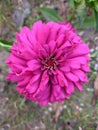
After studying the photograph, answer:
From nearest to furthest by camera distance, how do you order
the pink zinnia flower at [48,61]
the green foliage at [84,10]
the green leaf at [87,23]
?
1. the pink zinnia flower at [48,61]
2. the green foliage at [84,10]
3. the green leaf at [87,23]

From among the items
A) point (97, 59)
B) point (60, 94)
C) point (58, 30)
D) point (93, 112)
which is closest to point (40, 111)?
point (93, 112)

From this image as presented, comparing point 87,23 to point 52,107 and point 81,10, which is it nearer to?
point 81,10

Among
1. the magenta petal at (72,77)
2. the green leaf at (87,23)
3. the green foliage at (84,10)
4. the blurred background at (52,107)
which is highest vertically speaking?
the green foliage at (84,10)

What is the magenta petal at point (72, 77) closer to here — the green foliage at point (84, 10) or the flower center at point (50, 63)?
the flower center at point (50, 63)

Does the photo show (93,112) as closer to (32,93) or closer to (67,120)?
(67,120)

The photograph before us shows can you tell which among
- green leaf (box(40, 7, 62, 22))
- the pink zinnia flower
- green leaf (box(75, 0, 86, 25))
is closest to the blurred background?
green leaf (box(40, 7, 62, 22))

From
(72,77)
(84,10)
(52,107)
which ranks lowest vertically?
(52,107)

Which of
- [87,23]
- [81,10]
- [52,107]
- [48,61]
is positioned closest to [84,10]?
[81,10]

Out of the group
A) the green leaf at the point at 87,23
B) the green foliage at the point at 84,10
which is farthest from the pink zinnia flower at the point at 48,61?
the green leaf at the point at 87,23
